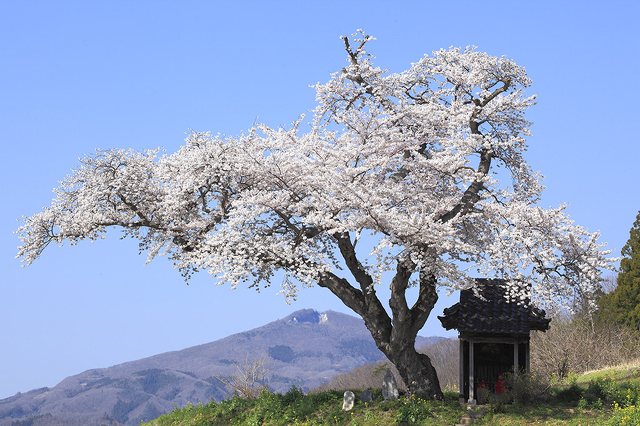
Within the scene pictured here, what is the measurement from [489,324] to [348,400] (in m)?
5.22

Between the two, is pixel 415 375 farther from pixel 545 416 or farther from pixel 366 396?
pixel 545 416

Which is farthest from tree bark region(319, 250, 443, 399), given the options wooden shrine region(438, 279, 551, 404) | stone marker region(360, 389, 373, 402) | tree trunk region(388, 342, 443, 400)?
stone marker region(360, 389, 373, 402)

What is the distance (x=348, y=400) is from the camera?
89.5ft

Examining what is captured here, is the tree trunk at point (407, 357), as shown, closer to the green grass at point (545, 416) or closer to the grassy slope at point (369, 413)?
the grassy slope at point (369, 413)

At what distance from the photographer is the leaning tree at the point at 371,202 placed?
25000mm

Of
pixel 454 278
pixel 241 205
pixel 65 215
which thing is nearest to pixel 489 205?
pixel 454 278

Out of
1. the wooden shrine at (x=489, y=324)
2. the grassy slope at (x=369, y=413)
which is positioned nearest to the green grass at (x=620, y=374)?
the wooden shrine at (x=489, y=324)

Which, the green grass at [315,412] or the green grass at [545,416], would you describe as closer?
the green grass at [545,416]

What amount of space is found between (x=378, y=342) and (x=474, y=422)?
4239 mm

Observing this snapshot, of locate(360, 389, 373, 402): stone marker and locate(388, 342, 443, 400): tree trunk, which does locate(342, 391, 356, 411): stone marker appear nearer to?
locate(360, 389, 373, 402): stone marker

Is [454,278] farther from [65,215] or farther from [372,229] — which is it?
[65,215]

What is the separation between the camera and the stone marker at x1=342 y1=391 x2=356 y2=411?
88.8 feet

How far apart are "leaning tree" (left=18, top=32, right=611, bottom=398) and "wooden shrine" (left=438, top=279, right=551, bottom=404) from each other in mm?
1000

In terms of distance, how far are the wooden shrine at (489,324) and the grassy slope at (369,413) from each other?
52.6 inches
